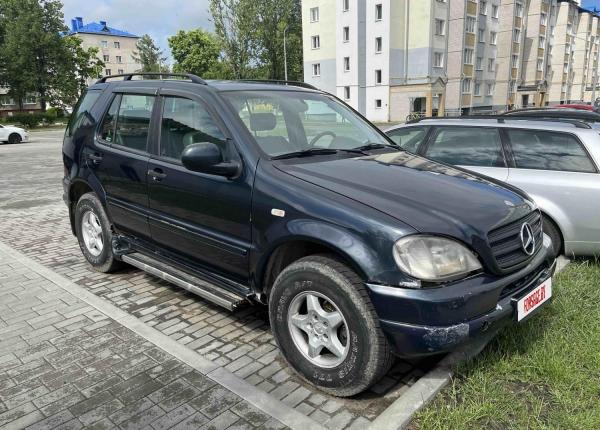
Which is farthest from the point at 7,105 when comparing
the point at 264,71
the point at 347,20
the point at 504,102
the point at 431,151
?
the point at 431,151

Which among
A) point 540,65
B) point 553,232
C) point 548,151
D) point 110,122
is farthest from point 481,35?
point 110,122

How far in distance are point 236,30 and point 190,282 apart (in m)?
50.3

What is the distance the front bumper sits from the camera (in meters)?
2.53

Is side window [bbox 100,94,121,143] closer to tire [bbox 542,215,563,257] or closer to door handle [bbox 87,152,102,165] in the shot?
door handle [bbox 87,152,102,165]

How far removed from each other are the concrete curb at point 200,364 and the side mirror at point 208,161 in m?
1.32

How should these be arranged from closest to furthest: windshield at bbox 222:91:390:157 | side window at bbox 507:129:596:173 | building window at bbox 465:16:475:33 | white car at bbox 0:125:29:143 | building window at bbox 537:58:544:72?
windshield at bbox 222:91:390:157 → side window at bbox 507:129:596:173 → white car at bbox 0:125:29:143 → building window at bbox 465:16:475:33 → building window at bbox 537:58:544:72

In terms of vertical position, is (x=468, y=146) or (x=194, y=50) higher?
(x=194, y=50)

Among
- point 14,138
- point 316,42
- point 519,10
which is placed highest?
point 519,10

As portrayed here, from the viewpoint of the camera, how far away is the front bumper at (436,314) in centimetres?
253

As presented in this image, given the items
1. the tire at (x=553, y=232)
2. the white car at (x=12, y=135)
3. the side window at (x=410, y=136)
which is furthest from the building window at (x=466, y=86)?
the tire at (x=553, y=232)

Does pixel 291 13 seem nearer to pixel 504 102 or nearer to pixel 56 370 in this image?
pixel 504 102

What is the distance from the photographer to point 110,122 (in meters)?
4.78

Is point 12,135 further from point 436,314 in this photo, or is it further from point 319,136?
point 436,314

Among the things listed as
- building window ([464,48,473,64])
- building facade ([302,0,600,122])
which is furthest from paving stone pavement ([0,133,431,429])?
building window ([464,48,473,64])
